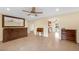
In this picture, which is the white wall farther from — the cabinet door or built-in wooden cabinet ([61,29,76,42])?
the cabinet door

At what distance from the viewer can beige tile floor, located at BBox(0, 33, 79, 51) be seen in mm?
2820

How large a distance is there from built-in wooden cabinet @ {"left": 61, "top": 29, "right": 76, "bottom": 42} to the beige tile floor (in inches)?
5.8

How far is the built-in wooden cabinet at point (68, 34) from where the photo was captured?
301 cm

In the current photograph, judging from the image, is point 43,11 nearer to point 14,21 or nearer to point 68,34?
point 14,21

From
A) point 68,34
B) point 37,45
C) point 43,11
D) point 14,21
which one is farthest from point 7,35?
point 68,34

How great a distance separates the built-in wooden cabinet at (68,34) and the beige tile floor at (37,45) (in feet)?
0.48

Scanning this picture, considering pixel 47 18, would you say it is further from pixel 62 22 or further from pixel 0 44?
pixel 0 44

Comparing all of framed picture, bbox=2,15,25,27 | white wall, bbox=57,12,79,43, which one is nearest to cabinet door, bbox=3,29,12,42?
framed picture, bbox=2,15,25,27

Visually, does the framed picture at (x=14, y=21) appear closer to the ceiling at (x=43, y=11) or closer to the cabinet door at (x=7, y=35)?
the ceiling at (x=43, y=11)

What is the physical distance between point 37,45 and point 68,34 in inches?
42.7
